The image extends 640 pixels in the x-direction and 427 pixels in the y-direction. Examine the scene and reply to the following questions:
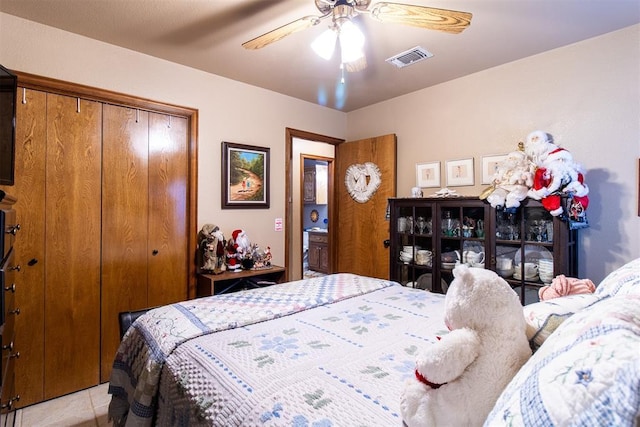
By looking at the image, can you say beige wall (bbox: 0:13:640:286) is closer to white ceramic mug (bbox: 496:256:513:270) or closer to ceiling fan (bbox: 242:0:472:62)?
white ceramic mug (bbox: 496:256:513:270)

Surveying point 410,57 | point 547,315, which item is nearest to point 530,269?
point 547,315

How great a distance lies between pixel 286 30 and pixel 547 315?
1.73 meters

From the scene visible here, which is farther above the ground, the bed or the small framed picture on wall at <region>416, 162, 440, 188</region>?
the small framed picture on wall at <region>416, 162, 440, 188</region>

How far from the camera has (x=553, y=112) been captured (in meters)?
2.45

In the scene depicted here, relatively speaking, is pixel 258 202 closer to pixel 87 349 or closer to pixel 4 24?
pixel 87 349

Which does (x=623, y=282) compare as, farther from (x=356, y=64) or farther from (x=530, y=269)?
(x=356, y=64)

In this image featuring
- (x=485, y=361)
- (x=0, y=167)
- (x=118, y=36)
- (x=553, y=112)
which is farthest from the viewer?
(x=553, y=112)

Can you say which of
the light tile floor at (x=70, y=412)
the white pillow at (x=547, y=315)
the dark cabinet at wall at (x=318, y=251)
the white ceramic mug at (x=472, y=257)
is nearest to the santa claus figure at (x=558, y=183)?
the white ceramic mug at (x=472, y=257)

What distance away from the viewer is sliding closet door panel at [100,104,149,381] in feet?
7.93

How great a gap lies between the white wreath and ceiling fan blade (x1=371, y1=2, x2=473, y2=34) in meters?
2.00

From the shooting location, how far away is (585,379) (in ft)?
1.42

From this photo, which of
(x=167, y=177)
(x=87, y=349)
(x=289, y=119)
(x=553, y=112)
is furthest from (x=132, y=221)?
(x=553, y=112)

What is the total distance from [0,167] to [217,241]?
1519mm

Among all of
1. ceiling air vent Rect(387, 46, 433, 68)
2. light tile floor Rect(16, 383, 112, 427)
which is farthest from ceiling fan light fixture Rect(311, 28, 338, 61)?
light tile floor Rect(16, 383, 112, 427)
